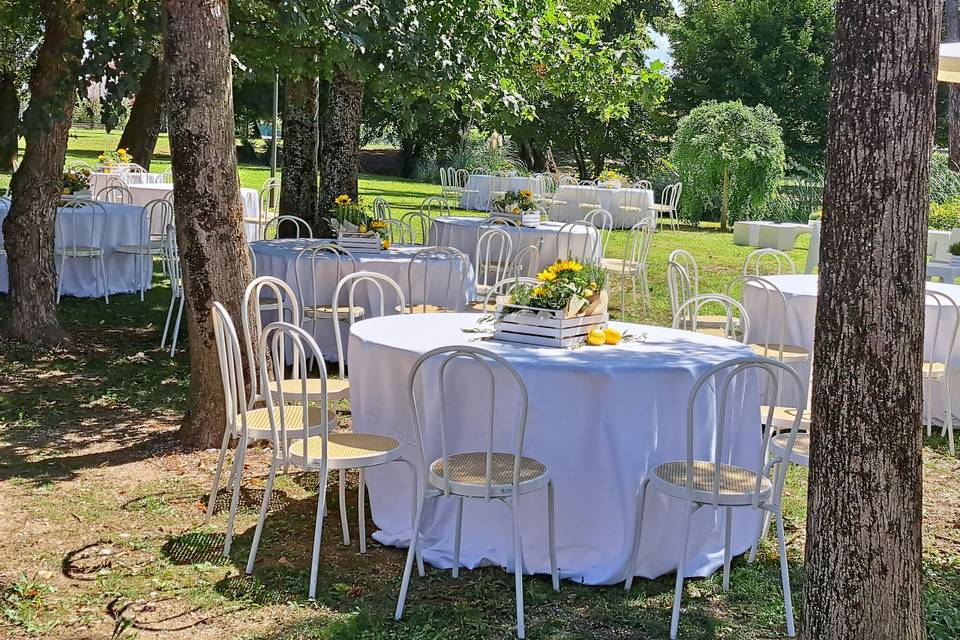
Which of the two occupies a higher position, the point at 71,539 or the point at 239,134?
the point at 239,134

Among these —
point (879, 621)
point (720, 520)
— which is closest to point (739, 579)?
point (720, 520)

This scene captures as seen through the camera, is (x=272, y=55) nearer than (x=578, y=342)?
No

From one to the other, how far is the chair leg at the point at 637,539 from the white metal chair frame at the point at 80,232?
22.6 feet

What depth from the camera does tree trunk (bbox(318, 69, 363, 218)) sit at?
31.4 ft

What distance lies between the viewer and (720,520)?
4168mm

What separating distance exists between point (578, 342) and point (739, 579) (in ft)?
3.60

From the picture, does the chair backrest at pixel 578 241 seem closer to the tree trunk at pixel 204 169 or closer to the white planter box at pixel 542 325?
the tree trunk at pixel 204 169

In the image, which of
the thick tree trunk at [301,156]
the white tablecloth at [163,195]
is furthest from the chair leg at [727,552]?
the white tablecloth at [163,195]

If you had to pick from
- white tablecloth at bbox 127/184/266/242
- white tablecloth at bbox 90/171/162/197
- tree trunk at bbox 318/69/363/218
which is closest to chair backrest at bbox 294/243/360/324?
tree trunk at bbox 318/69/363/218

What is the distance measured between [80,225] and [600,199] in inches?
383

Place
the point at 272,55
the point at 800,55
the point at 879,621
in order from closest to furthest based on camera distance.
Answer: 1. the point at 879,621
2. the point at 272,55
3. the point at 800,55

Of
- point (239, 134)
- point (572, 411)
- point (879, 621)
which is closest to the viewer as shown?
point (879, 621)

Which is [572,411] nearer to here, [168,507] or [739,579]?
[739,579]

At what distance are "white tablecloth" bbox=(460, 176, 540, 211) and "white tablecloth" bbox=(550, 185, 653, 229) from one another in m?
1.31
